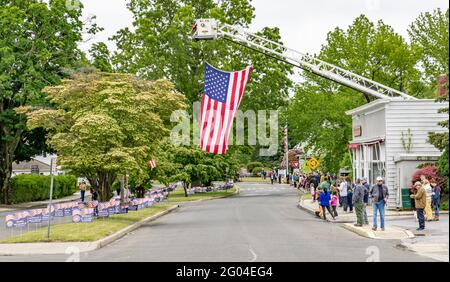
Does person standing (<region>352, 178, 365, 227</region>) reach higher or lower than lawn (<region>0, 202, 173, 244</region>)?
higher

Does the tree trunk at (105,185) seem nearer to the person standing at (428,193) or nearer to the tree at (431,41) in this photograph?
the person standing at (428,193)

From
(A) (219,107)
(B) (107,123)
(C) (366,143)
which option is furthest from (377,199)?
(C) (366,143)

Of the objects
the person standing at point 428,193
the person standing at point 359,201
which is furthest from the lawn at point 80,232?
the person standing at point 428,193

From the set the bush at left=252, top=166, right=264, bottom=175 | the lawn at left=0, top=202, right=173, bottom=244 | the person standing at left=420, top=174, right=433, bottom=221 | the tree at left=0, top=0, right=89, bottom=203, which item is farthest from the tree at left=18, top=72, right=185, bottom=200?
the bush at left=252, top=166, right=264, bottom=175

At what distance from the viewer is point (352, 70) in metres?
54.0

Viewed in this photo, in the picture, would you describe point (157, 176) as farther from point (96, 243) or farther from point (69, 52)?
point (96, 243)

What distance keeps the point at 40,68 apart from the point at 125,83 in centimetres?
2108

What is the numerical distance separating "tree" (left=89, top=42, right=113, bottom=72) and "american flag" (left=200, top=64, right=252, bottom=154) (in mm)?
20524

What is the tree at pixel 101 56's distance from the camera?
5359 centimetres

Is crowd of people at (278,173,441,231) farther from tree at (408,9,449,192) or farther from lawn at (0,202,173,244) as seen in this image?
tree at (408,9,449,192)

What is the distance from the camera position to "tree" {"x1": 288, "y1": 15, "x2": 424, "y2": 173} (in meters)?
A: 53.6

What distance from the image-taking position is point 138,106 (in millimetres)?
31875

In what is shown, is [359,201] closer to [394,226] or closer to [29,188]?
[394,226]

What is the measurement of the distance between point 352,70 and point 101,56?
18453 millimetres
